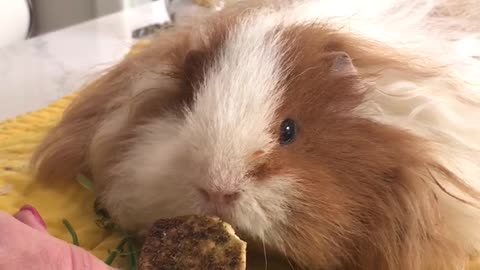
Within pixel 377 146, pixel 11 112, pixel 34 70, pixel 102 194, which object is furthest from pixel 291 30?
pixel 34 70

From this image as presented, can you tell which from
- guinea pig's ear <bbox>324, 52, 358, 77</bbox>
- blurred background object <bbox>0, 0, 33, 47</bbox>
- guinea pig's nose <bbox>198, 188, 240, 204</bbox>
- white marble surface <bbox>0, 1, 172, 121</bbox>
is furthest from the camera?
blurred background object <bbox>0, 0, 33, 47</bbox>

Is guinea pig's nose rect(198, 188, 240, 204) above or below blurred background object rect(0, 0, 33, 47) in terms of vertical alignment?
above

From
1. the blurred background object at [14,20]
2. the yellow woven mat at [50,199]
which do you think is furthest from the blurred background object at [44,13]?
the yellow woven mat at [50,199]

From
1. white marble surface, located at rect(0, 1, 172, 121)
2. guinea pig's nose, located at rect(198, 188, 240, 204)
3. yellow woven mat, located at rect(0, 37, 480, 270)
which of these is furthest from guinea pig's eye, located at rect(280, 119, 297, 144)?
white marble surface, located at rect(0, 1, 172, 121)

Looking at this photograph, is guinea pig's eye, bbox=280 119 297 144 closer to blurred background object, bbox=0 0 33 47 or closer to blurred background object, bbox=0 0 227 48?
blurred background object, bbox=0 0 227 48

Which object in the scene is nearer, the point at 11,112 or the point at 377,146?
the point at 377,146

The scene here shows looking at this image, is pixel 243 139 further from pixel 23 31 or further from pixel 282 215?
pixel 23 31

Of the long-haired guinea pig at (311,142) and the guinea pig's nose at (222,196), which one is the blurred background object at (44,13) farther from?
the guinea pig's nose at (222,196)
